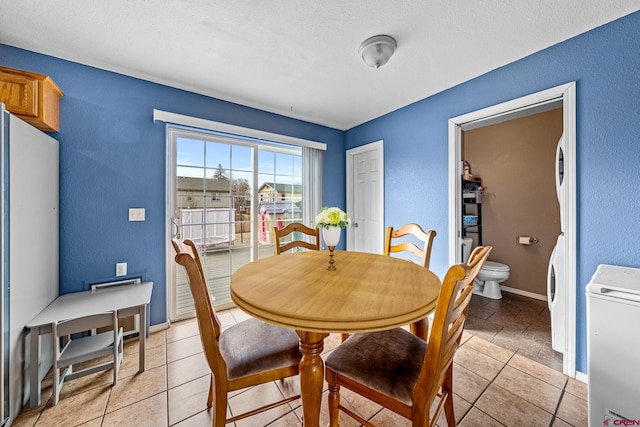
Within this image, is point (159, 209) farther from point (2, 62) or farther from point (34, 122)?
point (2, 62)

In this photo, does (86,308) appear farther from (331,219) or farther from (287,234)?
(331,219)

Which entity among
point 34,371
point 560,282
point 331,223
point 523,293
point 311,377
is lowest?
point 523,293

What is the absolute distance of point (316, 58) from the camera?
6.67ft

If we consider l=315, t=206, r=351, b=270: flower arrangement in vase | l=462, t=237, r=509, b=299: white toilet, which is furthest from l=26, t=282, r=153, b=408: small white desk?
l=462, t=237, r=509, b=299: white toilet

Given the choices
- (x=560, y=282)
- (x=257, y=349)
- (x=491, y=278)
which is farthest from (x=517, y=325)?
(x=257, y=349)

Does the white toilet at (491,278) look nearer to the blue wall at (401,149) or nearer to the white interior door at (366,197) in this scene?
the blue wall at (401,149)

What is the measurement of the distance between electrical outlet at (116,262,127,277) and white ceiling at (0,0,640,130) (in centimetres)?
173

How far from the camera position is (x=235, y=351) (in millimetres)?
1203

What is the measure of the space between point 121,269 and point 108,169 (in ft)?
2.94

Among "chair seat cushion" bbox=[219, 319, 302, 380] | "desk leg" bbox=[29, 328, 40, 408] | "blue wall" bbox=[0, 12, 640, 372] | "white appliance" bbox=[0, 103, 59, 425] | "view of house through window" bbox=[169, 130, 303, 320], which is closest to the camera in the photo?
"chair seat cushion" bbox=[219, 319, 302, 380]

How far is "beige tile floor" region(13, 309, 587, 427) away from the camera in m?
1.40

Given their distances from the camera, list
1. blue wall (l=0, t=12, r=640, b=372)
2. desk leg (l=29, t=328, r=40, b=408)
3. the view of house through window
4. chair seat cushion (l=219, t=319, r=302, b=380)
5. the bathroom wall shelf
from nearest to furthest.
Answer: chair seat cushion (l=219, t=319, r=302, b=380) < desk leg (l=29, t=328, r=40, b=408) < blue wall (l=0, t=12, r=640, b=372) < the view of house through window < the bathroom wall shelf

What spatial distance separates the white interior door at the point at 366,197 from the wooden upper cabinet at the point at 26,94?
10.3ft

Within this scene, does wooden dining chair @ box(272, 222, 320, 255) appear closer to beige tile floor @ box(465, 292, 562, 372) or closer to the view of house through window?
the view of house through window
